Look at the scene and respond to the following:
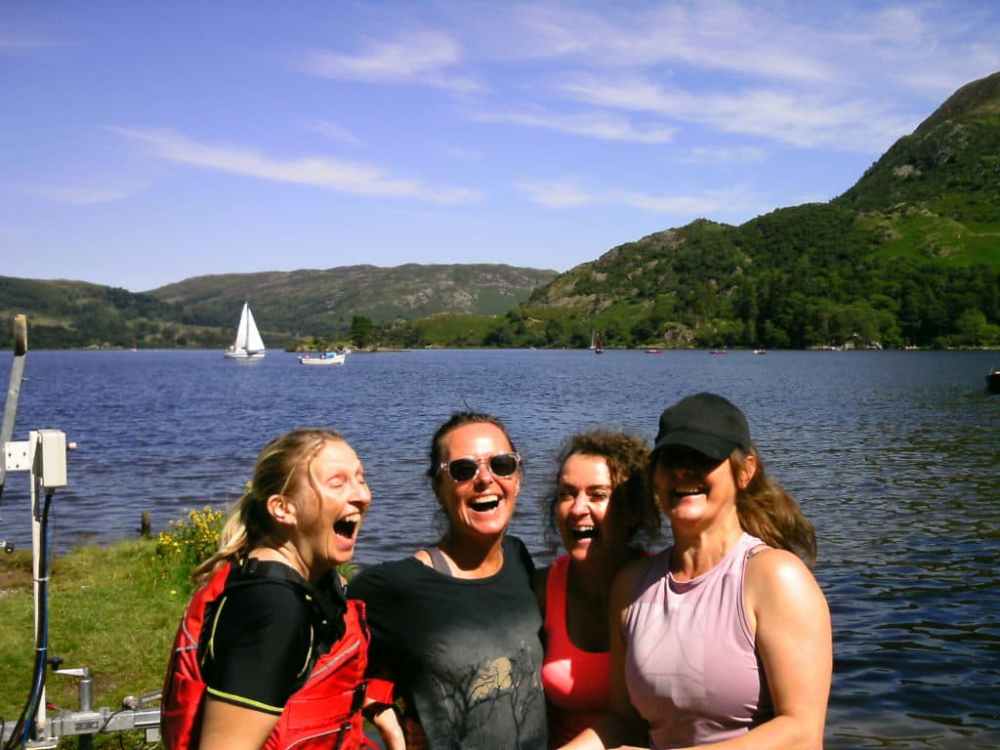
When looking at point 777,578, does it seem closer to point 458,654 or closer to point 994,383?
point 458,654

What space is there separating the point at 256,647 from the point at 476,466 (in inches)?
59.0

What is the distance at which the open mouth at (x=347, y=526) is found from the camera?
366 cm

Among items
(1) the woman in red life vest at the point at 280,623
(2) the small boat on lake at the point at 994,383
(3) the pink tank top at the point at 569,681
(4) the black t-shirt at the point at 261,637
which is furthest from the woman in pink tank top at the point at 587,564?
(2) the small boat on lake at the point at 994,383

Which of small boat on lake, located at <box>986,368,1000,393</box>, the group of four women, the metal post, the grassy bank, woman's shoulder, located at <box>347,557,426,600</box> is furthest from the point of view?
small boat on lake, located at <box>986,368,1000,393</box>

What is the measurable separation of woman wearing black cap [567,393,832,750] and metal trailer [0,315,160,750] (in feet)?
12.5

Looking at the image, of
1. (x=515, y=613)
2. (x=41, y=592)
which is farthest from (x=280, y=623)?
(x=41, y=592)

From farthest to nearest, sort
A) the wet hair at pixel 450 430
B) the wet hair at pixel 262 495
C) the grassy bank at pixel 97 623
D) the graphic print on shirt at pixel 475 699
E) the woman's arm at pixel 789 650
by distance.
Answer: the grassy bank at pixel 97 623 → the wet hair at pixel 450 430 → the graphic print on shirt at pixel 475 699 → the wet hair at pixel 262 495 → the woman's arm at pixel 789 650

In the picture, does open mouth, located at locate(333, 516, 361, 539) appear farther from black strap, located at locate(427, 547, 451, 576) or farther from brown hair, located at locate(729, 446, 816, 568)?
brown hair, located at locate(729, 446, 816, 568)

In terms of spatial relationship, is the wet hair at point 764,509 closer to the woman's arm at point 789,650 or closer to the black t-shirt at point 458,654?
the woman's arm at point 789,650

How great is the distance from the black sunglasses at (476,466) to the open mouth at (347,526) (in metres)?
0.71

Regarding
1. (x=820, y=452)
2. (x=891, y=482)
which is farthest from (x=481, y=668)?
(x=820, y=452)

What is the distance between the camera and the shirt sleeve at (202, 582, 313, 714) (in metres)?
3.04

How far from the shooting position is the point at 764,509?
3.87m

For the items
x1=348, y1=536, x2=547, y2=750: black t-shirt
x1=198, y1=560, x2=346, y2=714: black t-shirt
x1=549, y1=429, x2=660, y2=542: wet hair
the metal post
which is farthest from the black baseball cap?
the metal post
